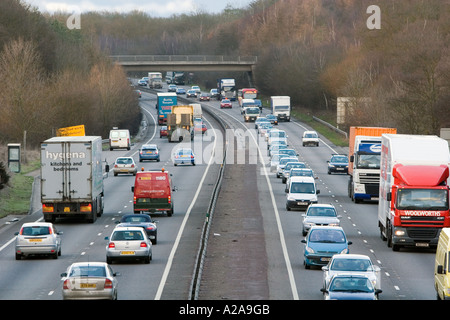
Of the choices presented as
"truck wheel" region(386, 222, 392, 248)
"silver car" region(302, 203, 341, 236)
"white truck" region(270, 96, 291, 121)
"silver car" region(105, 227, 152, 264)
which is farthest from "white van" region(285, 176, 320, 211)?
"white truck" region(270, 96, 291, 121)

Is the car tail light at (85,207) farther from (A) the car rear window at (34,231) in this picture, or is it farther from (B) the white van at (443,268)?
(B) the white van at (443,268)

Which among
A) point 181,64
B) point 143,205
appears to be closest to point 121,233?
point 143,205

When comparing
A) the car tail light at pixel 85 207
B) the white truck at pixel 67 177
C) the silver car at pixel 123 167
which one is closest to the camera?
the white truck at pixel 67 177

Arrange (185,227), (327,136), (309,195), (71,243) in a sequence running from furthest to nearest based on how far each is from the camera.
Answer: (327,136), (309,195), (185,227), (71,243)

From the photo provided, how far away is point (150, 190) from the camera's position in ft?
166

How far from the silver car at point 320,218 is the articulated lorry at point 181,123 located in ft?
209

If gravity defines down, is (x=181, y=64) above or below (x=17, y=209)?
above

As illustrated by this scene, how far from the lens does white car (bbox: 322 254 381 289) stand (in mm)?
29672

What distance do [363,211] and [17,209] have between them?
1846 centimetres

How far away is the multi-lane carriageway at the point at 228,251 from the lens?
31.9 meters

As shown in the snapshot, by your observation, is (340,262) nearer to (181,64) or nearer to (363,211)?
(363,211)

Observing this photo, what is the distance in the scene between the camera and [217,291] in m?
31.6

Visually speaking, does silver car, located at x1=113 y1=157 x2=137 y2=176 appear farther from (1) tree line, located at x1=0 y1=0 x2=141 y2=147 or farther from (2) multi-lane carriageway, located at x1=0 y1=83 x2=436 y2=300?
(1) tree line, located at x1=0 y1=0 x2=141 y2=147

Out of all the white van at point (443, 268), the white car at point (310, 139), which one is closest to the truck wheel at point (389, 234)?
the white van at point (443, 268)
